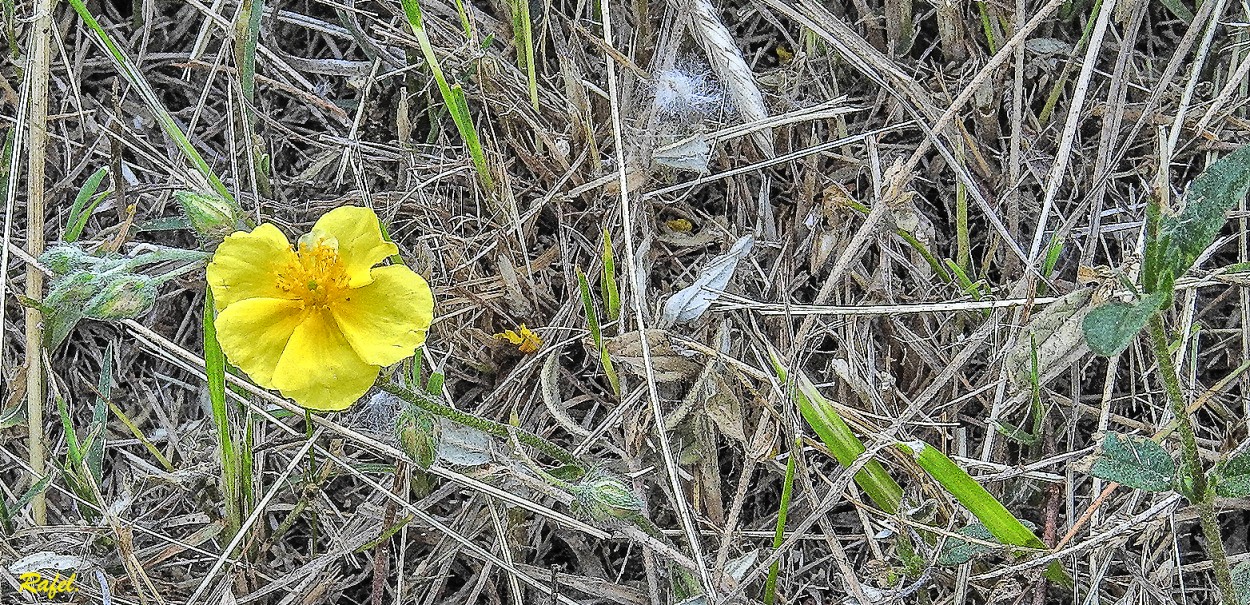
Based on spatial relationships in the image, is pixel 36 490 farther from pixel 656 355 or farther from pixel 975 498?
pixel 975 498

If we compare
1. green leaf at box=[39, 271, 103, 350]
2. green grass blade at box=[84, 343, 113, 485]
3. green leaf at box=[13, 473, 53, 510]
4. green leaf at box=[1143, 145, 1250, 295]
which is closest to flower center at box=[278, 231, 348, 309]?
green leaf at box=[39, 271, 103, 350]

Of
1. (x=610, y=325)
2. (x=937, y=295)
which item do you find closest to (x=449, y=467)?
(x=610, y=325)

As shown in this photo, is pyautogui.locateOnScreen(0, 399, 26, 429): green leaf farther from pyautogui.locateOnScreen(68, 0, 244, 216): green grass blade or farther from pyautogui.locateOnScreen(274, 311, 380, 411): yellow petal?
pyautogui.locateOnScreen(274, 311, 380, 411): yellow petal

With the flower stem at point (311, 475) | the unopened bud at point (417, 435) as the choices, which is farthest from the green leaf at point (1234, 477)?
the flower stem at point (311, 475)

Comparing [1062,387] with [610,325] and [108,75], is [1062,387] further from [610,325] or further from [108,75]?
[108,75]

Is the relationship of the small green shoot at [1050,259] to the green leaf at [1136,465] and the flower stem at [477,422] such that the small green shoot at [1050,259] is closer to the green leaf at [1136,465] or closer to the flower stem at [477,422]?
the green leaf at [1136,465]
